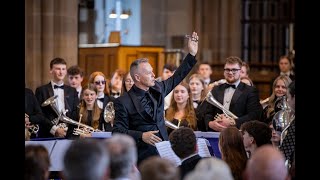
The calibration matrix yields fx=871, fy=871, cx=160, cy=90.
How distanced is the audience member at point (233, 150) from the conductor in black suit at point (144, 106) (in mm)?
1421

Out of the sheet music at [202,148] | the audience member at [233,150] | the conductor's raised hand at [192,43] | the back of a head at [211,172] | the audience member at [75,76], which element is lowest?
the sheet music at [202,148]

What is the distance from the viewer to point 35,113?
9.85 meters

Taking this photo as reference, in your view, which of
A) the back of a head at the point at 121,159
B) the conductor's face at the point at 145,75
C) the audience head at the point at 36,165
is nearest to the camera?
the back of a head at the point at 121,159

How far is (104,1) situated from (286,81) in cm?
979

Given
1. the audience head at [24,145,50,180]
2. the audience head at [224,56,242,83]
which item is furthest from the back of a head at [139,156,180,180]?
the audience head at [224,56,242,83]

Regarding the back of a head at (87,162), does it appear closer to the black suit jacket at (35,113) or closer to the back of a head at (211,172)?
the back of a head at (211,172)

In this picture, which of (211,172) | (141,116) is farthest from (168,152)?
(211,172)

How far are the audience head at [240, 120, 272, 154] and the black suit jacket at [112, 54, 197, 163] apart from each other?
1.22 meters

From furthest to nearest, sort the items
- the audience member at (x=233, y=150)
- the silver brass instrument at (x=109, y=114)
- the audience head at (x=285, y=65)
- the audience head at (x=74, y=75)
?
the audience head at (x=285, y=65) < the audience head at (x=74, y=75) < the silver brass instrument at (x=109, y=114) < the audience member at (x=233, y=150)

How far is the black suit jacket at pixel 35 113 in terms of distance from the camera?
9.76 metres

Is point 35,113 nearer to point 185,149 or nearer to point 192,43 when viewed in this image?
point 192,43

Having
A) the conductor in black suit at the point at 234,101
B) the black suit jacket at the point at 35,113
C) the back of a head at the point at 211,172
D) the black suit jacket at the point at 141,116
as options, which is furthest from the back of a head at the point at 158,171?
the black suit jacket at the point at 35,113

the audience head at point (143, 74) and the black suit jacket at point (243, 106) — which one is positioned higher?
the audience head at point (143, 74)
